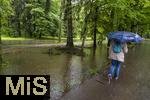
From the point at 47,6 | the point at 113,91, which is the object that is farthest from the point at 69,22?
the point at 47,6

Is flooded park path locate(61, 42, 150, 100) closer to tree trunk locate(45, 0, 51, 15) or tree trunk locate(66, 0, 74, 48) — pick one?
tree trunk locate(66, 0, 74, 48)

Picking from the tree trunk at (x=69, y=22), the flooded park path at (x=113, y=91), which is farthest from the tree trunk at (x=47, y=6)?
the flooded park path at (x=113, y=91)

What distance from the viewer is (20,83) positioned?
5102 millimetres

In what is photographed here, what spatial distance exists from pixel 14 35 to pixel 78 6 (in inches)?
1234

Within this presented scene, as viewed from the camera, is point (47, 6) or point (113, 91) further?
point (47, 6)

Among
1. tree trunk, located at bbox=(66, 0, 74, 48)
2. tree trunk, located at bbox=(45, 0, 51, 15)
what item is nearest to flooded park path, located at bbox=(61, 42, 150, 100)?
tree trunk, located at bbox=(66, 0, 74, 48)

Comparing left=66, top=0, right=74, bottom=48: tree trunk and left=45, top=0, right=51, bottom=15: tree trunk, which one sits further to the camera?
left=45, top=0, right=51, bottom=15: tree trunk

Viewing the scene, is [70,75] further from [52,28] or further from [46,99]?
[52,28]

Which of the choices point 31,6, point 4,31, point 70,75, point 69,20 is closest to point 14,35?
point 4,31

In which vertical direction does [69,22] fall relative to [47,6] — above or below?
below

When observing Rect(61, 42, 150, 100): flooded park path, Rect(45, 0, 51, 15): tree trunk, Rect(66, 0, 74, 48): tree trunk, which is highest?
Rect(45, 0, 51, 15): tree trunk

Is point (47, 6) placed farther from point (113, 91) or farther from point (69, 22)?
point (113, 91)

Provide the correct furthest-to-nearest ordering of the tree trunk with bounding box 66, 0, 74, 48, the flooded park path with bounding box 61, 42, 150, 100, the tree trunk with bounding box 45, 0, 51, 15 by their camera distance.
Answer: the tree trunk with bounding box 45, 0, 51, 15
the tree trunk with bounding box 66, 0, 74, 48
the flooded park path with bounding box 61, 42, 150, 100

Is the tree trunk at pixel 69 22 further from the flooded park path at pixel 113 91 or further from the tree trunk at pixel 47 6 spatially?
the tree trunk at pixel 47 6
